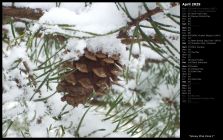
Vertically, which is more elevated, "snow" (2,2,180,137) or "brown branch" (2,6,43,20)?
"brown branch" (2,6,43,20)

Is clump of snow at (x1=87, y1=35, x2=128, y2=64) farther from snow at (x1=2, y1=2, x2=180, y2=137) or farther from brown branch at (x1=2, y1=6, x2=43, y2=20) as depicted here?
brown branch at (x1=2, y1=6, x2=43, y2=20)

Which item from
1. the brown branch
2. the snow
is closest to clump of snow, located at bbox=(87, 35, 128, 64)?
the snow

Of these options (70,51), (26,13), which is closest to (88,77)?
(70,51)

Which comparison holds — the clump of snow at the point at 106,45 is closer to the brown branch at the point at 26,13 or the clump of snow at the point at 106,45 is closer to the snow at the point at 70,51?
the snow at the point at 70,51

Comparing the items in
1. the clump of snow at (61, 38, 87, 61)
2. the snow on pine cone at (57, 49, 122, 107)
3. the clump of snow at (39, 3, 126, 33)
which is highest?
the clump of snow at (39, 3, 126, 33)

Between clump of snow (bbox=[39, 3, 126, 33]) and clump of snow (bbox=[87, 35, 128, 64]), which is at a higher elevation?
clump of snow (bbox=[39, 3, 126, 33])

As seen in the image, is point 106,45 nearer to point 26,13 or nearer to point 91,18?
point 91,18

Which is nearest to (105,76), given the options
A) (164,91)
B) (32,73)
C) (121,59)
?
(121,59)

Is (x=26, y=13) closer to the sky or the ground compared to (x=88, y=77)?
closer to the sky
